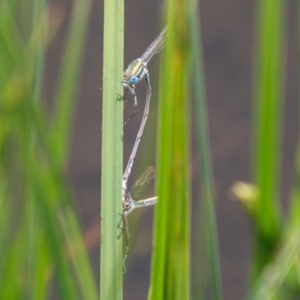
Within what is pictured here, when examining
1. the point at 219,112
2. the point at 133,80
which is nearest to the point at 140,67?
the point at 133,80

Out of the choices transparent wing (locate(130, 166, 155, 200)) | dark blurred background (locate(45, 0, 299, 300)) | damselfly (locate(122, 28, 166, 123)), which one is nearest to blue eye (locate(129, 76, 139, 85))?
damselfly (locate(122, 28, 166, 123))

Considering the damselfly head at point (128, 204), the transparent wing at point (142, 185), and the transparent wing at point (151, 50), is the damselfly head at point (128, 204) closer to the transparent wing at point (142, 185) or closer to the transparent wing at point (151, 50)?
the transparent wing at point (142, 185)

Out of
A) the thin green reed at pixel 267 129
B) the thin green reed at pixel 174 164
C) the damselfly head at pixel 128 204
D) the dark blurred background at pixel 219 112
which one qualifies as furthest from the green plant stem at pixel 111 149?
the dark blurred background at pixel 219 112

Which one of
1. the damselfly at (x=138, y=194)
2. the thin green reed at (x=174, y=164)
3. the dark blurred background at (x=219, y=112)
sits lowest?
the dark blurred background at (x=219, y=112)

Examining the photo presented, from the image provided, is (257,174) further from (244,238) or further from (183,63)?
(244,238)

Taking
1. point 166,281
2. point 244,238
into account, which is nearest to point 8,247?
point 166,281
